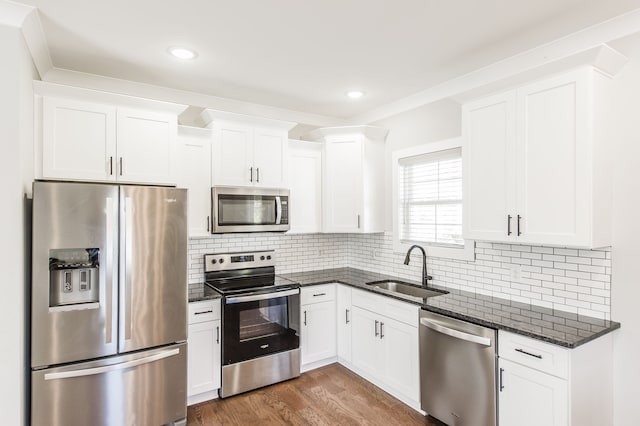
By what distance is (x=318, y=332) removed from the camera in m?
3.58

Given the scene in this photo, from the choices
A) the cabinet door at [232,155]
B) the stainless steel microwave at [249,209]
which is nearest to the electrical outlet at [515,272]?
the stainless steel microwave at [249,209]

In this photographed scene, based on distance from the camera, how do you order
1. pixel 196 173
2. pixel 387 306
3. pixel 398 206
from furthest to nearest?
pixel 398 206 → pixel 196 173 → pixel 387 306

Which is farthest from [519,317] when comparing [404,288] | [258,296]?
[258,296]

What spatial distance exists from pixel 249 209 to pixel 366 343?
1684 mm

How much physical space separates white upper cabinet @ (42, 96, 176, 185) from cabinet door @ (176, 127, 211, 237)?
0.24 metres

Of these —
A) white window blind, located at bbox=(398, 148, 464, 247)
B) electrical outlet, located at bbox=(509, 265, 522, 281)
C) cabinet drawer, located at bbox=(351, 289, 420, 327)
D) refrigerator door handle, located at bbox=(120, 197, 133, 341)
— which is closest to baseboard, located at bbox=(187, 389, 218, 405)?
refrigerator door handle, located at bbox=(120, 197, 133, 341)

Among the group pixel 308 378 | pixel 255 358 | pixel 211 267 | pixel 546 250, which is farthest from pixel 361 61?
pixel 308 378

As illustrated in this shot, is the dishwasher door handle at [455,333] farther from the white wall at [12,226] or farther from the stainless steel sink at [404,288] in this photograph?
the white wall at [12,226]

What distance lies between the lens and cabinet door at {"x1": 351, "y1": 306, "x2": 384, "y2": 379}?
10.5 feet

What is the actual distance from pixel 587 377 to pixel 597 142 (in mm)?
1349

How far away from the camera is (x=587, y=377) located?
6.55 ft

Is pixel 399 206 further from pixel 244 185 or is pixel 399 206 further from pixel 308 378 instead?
pixel 308 378

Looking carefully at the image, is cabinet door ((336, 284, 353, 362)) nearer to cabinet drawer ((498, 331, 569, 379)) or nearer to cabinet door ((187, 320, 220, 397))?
cabinet door ((187, 320, 220, 397))

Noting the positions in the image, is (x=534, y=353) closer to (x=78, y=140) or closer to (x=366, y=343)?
(x=366, y=343)
